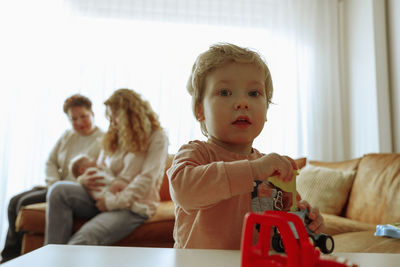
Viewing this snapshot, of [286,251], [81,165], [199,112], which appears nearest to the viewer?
[286,251]

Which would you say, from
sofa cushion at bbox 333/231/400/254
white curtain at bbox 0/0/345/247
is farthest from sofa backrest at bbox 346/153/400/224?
white curtain at bbox 0/0/345/247

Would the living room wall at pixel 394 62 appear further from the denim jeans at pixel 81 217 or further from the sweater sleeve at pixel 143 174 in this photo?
the denim jeans at pixel 81 217

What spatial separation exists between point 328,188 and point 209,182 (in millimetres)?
1892

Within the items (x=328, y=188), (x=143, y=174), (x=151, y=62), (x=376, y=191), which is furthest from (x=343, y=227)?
(x=151, y=62)

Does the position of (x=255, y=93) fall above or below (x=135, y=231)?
above

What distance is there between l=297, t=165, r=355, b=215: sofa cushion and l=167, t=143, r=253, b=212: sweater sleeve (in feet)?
5.92

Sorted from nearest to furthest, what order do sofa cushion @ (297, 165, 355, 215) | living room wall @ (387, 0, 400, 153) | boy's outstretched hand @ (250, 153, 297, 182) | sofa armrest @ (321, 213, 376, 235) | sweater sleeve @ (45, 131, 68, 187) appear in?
boy's outstretched hand @ (250, 153, 297, 182) → sofa armrest @ (321, 213, 376, 235) → sofa cushion @ (297, 165, 355, 215) → sweater sleeve @ (45, 131, 68, 187) → living room wall @ (387, 0, 400, 153)

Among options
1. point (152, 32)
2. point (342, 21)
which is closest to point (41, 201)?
point (152, 32)

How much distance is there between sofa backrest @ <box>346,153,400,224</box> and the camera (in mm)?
1840

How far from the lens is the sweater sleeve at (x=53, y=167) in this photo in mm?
2490

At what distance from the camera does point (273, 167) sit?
53 centimetres

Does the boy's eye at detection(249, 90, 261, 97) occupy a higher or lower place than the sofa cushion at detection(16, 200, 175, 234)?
higher

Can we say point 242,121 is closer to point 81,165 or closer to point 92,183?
point 92,183

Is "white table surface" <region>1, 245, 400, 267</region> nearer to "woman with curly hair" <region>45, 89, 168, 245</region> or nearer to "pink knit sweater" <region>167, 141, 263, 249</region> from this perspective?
"pink knit sweater" <region>167, 141, 263, 249</region>
